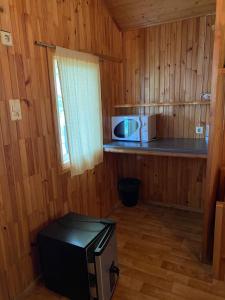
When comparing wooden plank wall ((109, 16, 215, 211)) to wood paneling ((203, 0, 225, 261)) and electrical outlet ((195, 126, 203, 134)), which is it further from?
wood paneling ((203, 0, 225, 261))

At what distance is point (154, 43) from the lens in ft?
9.11

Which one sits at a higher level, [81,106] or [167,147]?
[81,106]

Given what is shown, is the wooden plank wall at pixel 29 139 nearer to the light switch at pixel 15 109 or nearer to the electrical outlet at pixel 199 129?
the light switch at pixel 15 109

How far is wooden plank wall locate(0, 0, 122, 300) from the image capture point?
5.16 feet

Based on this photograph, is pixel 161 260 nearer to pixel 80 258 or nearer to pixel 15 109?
pixel 80 258

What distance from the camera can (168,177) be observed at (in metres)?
2.99

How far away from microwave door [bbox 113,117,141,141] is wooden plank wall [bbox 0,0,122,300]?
0.84 meters

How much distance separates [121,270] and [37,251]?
0.74 meters

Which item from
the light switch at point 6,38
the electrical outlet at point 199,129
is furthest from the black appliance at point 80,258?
the electrical outlet at point 199,129

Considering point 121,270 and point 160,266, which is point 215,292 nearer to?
point 160,266

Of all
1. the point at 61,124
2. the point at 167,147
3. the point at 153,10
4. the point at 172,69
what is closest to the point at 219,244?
the point at 167,147

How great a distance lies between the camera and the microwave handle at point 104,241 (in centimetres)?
149

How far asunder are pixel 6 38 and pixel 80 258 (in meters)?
1.57

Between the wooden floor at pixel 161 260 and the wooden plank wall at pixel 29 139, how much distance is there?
459 millimetres
